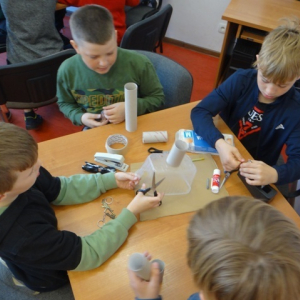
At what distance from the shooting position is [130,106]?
3.57 ft

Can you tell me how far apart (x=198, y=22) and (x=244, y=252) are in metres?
3.08

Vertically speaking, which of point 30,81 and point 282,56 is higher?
point 282,56

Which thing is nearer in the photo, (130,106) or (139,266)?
(139,266)

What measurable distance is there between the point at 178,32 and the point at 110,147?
8.63ft

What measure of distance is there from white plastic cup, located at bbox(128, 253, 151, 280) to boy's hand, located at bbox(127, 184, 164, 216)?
0.23m

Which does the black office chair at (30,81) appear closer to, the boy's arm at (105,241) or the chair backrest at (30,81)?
the chair backrest at (30,81)

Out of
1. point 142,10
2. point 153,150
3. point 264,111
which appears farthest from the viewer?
point 142,10

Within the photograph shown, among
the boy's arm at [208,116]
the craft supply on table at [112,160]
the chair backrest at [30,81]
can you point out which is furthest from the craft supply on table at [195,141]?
the chair backrest at [30,81]

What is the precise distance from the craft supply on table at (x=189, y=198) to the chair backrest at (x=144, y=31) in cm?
110

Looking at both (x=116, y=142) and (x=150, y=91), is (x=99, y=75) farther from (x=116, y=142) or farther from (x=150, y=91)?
(x=116, y=142)

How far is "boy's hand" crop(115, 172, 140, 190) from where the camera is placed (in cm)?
96

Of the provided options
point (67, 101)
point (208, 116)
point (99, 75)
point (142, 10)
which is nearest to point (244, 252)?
point (208, 116)

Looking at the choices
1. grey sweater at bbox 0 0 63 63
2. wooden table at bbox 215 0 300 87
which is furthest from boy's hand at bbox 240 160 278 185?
grey sweater at bbox 0 0 63 63

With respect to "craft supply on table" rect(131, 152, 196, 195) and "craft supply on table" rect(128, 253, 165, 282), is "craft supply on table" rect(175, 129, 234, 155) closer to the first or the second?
"craft supply on table" rect(131, 152, 196, 195)
